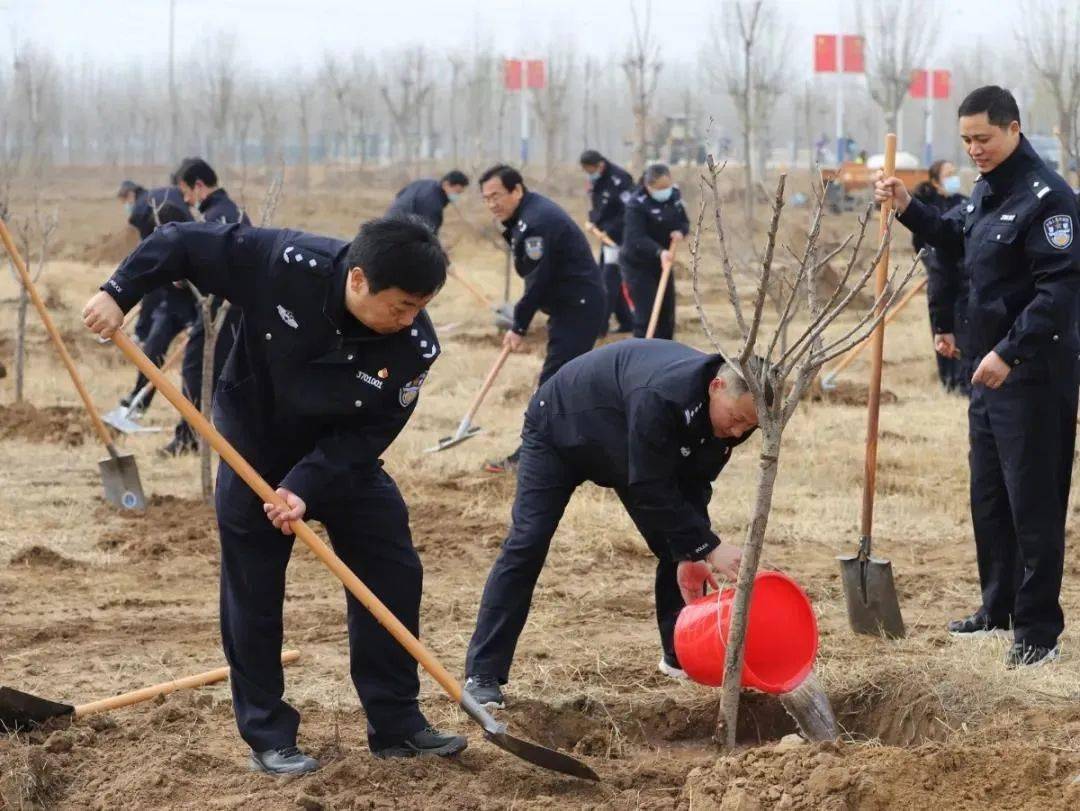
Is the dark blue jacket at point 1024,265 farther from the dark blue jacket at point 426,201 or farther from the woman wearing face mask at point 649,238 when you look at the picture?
the woman wearing face mask at point 649,238

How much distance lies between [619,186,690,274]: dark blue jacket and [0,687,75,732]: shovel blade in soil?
28.3 ft

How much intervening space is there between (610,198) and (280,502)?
11.3 meters

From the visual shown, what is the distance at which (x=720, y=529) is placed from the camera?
7.74 m

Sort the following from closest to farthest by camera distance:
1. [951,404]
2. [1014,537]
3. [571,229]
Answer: [1014,537], [571,229], [951,404]

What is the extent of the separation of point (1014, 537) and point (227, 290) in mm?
3220

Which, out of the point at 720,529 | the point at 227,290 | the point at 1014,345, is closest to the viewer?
the point at 227,290

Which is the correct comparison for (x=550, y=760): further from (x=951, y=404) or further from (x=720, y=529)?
(x=951, y=404)

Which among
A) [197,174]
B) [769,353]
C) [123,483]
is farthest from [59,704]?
[197,174]

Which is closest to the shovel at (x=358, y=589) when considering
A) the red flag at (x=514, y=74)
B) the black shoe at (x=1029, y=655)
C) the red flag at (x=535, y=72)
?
the black shoe at (x=1029, y=655)

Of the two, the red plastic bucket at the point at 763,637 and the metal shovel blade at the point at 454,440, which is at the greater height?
the red plastic bucket at the point at 763,637

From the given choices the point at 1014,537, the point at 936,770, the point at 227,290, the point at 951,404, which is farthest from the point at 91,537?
the point at 951,404

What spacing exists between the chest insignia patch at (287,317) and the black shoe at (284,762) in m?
1.23

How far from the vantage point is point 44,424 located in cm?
1063

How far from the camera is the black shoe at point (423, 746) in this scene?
439 centimetres
